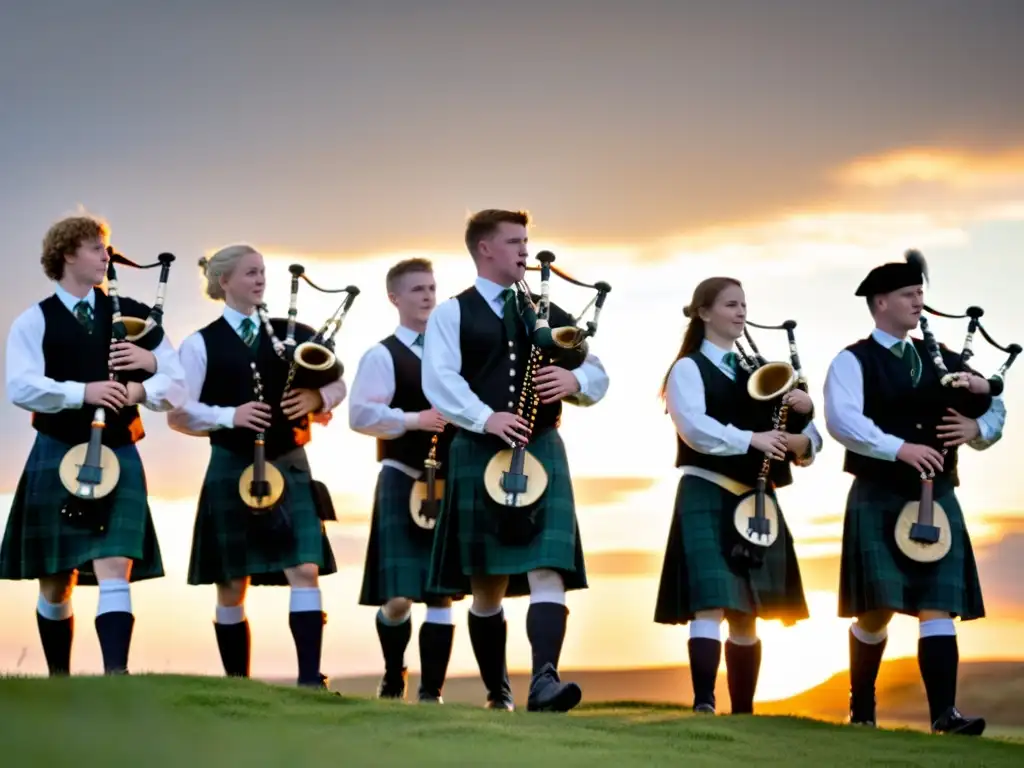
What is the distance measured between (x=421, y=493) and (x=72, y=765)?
443 centimetres

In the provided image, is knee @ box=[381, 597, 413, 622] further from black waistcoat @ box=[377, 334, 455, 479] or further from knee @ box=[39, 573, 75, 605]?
knee @ box=[39, 573, 75, 605]

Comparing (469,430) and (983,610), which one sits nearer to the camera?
(469,430)

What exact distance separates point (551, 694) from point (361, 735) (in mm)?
1251

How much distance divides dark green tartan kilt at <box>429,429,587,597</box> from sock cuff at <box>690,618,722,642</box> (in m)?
0.77

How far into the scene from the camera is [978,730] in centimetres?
934

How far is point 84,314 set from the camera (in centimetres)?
946

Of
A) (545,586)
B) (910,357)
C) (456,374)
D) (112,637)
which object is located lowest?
(112,637)

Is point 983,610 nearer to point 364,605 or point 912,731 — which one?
point 912,731

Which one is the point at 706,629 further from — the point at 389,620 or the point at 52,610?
the point at 52,610

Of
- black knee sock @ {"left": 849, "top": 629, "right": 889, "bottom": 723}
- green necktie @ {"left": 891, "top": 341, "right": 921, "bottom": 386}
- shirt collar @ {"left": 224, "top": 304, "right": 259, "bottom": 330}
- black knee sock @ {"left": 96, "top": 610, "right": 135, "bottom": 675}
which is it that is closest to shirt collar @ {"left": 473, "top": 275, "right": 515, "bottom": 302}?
shirt collar @ {"left": 224, "top": 304, "right": 259, "bottom": 330}

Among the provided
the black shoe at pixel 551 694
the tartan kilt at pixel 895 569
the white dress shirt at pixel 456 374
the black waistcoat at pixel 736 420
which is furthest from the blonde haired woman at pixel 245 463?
the tartan kilt at pixel 895 569

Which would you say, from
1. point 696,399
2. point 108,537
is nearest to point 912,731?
point 696,399

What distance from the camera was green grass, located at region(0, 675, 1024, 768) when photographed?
6777mm

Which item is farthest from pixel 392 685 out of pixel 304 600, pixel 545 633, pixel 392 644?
pixel 545 633
